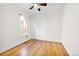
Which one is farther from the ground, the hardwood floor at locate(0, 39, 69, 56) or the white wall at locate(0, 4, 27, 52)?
the white wall at locate(0, 4, 27, 52)

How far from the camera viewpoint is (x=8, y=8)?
3949 millimetres

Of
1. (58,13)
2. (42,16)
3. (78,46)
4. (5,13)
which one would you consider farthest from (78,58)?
(42,16)

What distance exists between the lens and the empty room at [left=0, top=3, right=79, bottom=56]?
367cm

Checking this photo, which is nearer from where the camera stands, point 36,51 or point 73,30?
point 73,30

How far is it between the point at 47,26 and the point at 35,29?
43.4 inches

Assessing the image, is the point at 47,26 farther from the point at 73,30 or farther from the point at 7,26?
the point at 73,30

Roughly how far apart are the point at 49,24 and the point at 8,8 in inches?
133

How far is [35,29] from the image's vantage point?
7363 mm

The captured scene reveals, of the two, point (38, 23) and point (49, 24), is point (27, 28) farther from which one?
point (49, 24)

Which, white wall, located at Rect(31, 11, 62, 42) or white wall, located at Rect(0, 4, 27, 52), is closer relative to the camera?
white wall, located at Rect(0, 4, 27, 52)

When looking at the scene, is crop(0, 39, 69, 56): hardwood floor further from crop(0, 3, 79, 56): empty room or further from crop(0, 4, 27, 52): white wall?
crop(0, 4, 27, 52): white wall

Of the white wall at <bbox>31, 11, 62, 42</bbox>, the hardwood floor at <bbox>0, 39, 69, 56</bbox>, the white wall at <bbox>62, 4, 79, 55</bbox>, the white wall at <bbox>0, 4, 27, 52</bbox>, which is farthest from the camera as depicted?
the white wall at <bbox>31, 11, 62, 42</bbox>

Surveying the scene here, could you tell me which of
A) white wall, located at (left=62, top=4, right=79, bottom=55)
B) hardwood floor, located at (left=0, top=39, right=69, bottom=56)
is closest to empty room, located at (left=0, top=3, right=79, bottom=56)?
hardwood floor, located at (left=0, top=39, right=69, bottom=56)

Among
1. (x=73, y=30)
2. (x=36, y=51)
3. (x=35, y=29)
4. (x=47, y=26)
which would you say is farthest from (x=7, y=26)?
(x=35, y=29)
